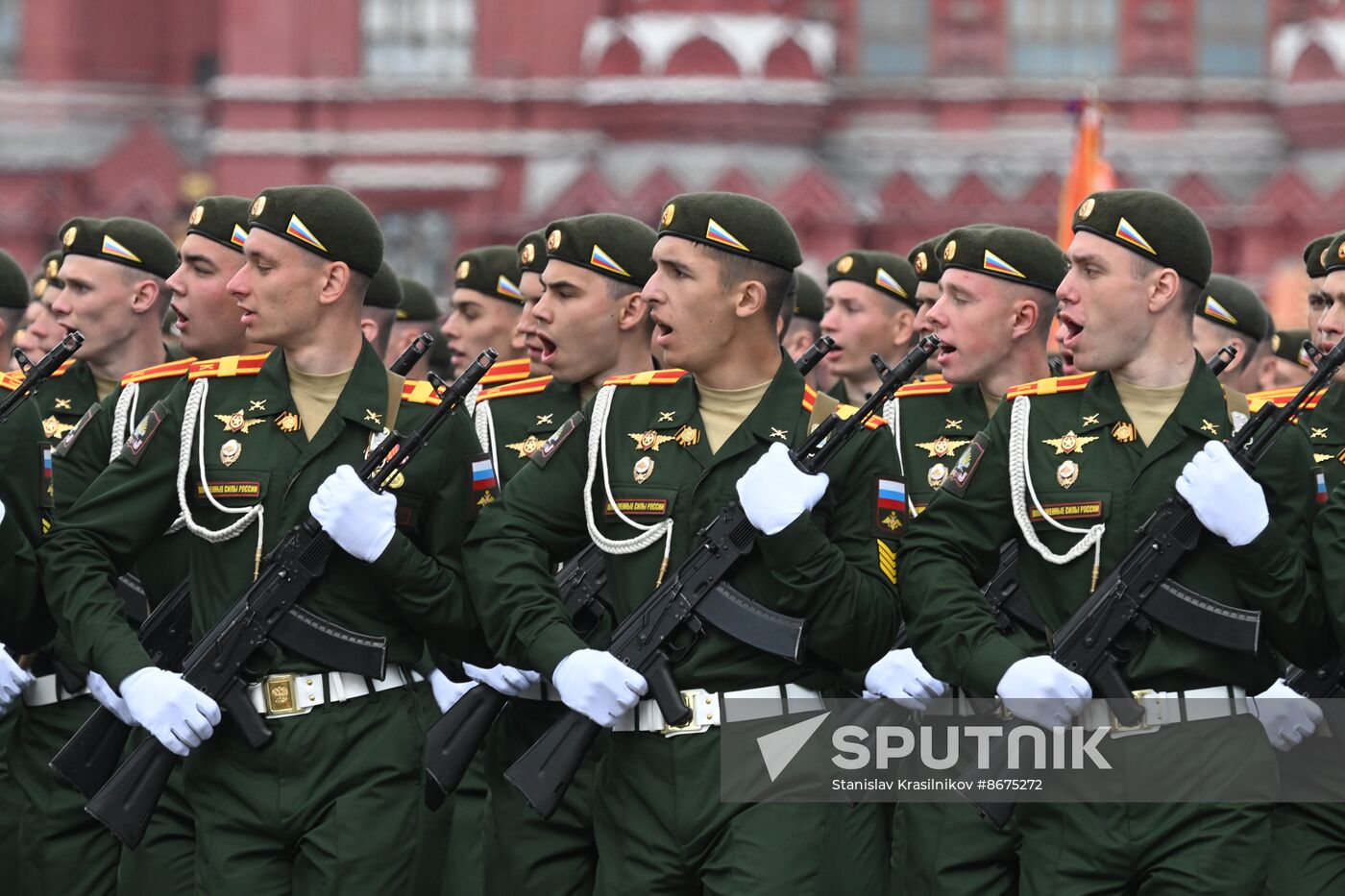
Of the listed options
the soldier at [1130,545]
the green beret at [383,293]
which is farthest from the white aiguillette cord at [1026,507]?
the green beret at [383,293]

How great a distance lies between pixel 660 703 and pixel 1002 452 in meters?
0.93

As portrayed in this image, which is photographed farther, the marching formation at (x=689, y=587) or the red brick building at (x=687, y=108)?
the red brick building at (x=687, y=108)

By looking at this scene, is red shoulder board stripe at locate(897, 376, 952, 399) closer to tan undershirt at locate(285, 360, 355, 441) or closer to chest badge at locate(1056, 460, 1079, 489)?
chest badge at locate(1056, 460, 1079, 489)

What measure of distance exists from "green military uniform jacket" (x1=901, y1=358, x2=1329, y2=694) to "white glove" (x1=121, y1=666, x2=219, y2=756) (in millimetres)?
1554

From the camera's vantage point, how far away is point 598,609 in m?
6.28

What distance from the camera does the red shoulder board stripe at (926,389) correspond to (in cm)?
712

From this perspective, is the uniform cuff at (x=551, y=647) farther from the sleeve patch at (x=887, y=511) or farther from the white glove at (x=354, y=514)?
the sleeve patch at (x=887, y=511)

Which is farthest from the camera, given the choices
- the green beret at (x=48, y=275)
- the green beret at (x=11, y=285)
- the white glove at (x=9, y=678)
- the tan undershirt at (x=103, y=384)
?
the green beret at (x=48, y=275)

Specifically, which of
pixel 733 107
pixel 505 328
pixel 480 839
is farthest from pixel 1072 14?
pixel 480 839

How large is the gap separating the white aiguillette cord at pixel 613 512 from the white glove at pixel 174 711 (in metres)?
0.94

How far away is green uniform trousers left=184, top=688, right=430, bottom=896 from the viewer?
17.4 feet

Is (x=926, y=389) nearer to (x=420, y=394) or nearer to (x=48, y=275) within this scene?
(x=420, y=394)

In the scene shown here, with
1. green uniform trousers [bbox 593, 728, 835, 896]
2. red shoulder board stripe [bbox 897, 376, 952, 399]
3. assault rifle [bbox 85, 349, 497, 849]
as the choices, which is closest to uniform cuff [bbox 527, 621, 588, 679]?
green uniform trousers [bbox 593, 728, 835, 896]

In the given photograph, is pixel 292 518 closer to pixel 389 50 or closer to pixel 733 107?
pixel 733 107
